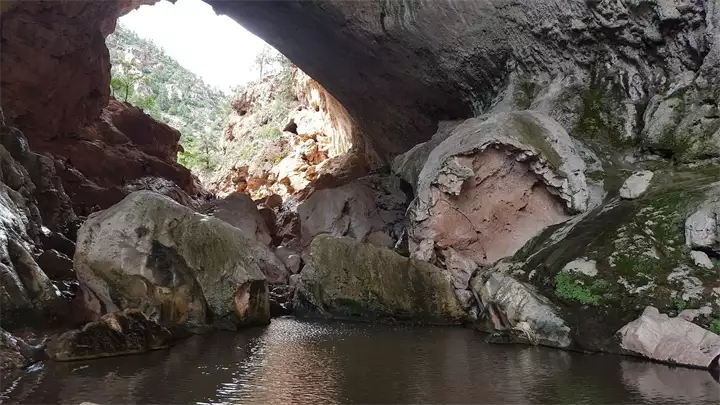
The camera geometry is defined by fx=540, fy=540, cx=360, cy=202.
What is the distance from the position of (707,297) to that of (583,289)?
68.6 inches

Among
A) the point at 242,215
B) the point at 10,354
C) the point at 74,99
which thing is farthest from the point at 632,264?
the point at 74,99

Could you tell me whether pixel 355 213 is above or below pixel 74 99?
below

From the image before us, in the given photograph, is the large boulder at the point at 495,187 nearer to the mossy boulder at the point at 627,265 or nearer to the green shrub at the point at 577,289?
the mossy boulder at the point at 627,265

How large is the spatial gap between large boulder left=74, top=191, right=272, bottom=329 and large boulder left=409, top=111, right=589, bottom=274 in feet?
14.0

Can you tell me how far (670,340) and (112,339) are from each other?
7.59m

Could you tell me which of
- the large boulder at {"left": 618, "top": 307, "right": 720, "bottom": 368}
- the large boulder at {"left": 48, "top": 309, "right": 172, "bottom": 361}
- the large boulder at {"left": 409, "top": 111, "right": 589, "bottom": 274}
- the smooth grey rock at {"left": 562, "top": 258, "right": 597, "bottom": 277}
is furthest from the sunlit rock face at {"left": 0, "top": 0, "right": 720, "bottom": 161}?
the large boulder at {"left": 48, "top": 309, "right": 172, "bottom": 361}

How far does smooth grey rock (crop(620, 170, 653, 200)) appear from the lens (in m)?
10.3

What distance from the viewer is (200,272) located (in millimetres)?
10031

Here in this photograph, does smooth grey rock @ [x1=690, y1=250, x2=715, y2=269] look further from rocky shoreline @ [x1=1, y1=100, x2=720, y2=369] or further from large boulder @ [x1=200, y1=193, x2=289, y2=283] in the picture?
large boulder @ [x1=200, y1=193, x2=289, y2=283]

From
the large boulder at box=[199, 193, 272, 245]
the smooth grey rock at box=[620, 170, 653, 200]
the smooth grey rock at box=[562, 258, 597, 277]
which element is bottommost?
the smooth grey rock at box=[562, 258, 597, 277]

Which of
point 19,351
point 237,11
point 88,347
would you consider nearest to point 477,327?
point 88,347

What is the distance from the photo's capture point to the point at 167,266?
982cm

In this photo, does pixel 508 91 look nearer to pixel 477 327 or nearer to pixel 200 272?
pixel 477 327

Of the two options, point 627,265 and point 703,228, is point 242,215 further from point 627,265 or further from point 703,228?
point 703,228
